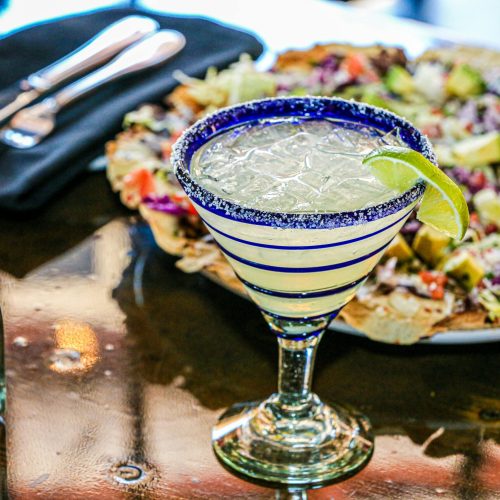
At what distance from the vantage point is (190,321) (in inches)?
61.4

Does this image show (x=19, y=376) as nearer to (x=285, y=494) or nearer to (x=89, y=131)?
(x=285, y=494)

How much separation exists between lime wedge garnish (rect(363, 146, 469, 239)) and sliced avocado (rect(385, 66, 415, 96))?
112 centimetres

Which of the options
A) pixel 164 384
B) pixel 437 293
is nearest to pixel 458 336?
pixel 437 293

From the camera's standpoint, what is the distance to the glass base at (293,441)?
4.25ft

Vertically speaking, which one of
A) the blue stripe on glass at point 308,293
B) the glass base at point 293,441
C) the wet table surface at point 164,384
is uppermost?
the blue stripe on glass at point 308,293

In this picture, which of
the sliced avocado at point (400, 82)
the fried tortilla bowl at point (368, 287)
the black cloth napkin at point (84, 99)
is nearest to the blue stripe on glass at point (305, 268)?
the fried tortilla bowl at point (368, 287)

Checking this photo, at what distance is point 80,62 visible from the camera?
210cm

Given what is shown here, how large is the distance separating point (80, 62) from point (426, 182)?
121 centimetres

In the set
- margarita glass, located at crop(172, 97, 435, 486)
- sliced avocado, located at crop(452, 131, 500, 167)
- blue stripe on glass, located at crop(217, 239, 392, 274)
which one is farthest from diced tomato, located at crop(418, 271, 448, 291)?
sliced avocado, located at crop(452, 131, 500, 167)

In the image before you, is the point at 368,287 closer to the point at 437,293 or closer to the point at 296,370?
the point at 437,293

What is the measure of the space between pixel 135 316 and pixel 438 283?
0.52m

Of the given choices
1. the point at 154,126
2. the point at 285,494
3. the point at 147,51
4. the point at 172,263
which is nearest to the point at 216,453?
the point at 285,494

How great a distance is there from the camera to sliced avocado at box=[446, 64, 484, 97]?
218 centimetres

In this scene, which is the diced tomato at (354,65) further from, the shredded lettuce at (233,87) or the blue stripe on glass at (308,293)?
the blue stripe on glass at (308,293)
